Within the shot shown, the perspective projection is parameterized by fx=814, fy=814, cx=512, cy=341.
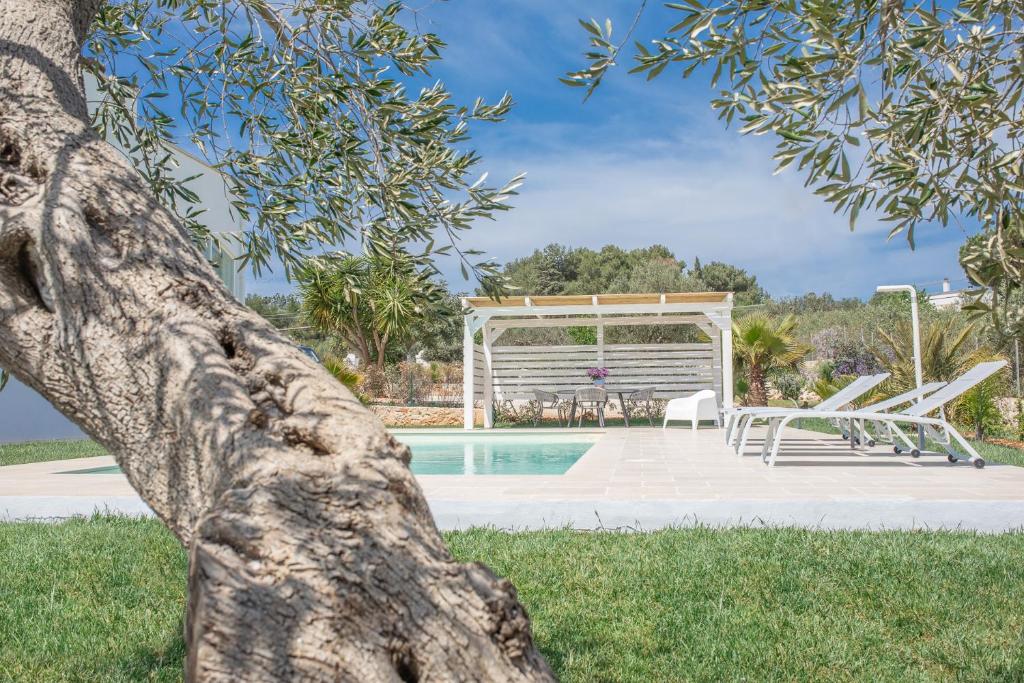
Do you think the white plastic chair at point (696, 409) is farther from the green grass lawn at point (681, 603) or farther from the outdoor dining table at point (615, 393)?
the green grass lawn at point (681, 603)

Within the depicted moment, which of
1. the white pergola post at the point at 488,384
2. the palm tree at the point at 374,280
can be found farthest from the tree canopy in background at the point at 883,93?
the white pergola post at the point at 488,384

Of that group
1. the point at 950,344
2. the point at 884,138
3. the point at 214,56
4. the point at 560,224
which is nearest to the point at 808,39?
the point at 884,138

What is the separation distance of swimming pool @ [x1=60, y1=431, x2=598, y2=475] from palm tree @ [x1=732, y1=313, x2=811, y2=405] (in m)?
6.56

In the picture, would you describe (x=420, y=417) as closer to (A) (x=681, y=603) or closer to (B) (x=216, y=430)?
(A) (x=681, y=603)

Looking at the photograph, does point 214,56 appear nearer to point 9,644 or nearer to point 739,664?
point 9,644

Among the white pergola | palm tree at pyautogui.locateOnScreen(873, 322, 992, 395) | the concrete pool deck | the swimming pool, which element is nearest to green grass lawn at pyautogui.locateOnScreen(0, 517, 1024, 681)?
the concrete pool deck

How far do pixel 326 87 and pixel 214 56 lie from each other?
3.32 feet

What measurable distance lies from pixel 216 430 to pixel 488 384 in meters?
15.9

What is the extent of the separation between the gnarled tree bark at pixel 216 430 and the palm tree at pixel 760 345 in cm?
1804

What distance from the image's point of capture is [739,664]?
122 inches

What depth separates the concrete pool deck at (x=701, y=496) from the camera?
5.47 metres

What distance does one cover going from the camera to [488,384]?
17469 millimetres

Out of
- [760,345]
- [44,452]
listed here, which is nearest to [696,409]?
[760,345]

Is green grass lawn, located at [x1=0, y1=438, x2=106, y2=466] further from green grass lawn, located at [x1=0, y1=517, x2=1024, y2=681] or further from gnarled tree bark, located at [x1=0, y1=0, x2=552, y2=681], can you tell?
gnarled tree bark, located at [x1=0, y1=0, x2=552, y2=681]
